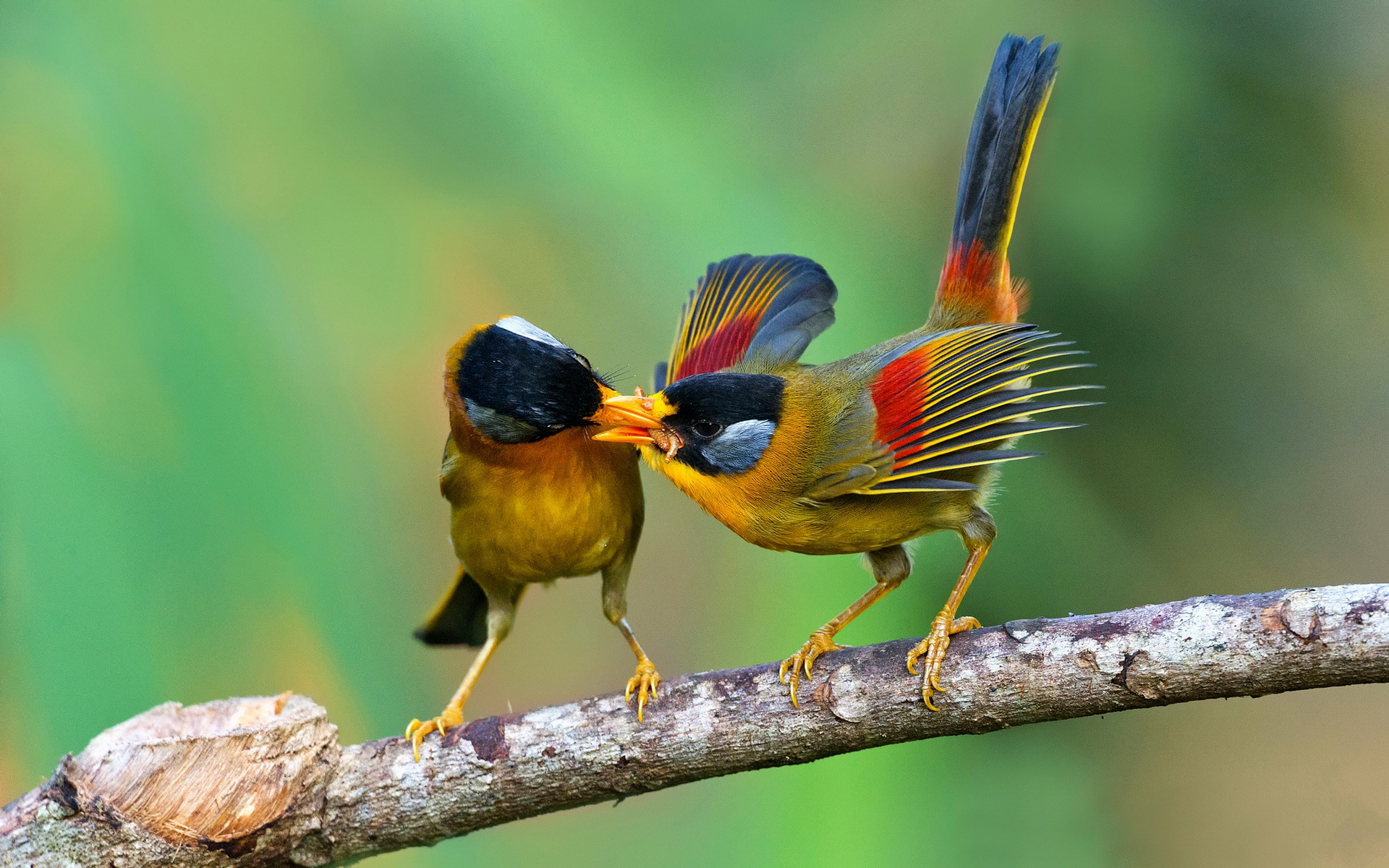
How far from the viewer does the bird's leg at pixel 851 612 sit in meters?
2.12

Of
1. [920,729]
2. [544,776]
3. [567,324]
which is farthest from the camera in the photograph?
[567,324]

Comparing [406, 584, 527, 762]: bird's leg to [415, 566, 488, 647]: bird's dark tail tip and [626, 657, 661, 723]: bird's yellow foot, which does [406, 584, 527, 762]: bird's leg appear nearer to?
[415, 566, 488, 647]: bird's dark tail tip

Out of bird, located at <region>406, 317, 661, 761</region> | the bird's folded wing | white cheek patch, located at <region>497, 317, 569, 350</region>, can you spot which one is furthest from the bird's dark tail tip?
the bird's folded wing

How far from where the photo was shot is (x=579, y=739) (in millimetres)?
2154

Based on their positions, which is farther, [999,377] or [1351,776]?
[1351,776]

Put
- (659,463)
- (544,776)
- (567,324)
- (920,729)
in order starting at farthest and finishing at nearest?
(567,324) < (659,463) < (544,776) < (920,729)

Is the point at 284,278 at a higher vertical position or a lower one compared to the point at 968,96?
lower

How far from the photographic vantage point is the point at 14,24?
10.9 ft

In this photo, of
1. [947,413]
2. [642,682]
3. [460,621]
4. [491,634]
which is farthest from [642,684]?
[460,621]

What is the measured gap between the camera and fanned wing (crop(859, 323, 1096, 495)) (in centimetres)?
209

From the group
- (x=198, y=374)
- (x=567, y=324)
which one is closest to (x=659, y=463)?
(x=567, y=324)

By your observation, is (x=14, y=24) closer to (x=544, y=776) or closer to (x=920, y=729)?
(x=544, y=776)

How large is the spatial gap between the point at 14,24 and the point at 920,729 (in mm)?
3260

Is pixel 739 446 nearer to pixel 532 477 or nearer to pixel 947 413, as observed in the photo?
pixel 947 413
